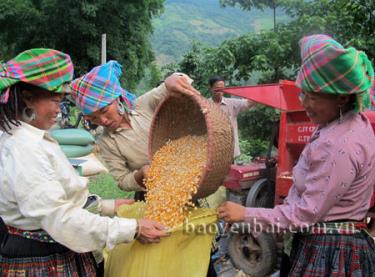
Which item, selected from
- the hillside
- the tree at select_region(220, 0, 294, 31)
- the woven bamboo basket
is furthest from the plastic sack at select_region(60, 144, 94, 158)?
the hillside

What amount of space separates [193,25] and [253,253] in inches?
3043

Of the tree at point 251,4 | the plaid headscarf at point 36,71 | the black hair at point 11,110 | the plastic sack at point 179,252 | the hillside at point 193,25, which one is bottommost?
the hillside at point 193,25

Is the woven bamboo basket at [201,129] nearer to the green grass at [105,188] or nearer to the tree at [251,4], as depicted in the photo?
the green grass at [105,188]

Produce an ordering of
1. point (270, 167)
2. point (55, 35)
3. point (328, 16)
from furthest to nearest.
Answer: point (55, 35) < point (328, 16) < point (270, 167)

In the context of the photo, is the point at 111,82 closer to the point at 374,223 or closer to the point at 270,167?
the point at 374,223

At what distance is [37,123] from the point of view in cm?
184

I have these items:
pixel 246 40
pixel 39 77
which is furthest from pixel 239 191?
pixel 246 40

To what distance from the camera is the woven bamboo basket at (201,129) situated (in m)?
2.01

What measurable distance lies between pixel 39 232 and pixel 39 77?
0.69 meters

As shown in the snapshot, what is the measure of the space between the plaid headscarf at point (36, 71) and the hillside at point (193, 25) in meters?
58.7

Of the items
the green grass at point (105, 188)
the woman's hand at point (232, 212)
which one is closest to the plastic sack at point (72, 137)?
the green grass at point (105, 188)

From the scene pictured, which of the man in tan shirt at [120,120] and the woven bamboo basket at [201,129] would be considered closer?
the woven bamboo basket at [201,129]

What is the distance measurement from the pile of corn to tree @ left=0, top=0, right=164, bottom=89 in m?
16.1

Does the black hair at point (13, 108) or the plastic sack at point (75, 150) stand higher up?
the black hair at point (13, 108)
